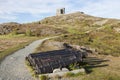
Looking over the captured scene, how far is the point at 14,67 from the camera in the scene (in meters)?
34.2

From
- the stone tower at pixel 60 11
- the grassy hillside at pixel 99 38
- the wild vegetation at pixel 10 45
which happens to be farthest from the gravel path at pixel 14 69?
the stone tower at pixel 60 11

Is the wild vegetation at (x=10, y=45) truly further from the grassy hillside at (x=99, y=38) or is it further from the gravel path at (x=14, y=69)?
the grassy hillside at (x=99, y=38)

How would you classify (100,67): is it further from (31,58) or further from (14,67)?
(14,67)

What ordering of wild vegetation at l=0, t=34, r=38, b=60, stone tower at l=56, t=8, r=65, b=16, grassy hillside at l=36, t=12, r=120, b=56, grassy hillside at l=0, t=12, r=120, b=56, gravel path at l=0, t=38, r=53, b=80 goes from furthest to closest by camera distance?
stone tower at l=56, t=8, r=65, b=16
grassy hillside at l=0, t=12, r=120, b=56
grassy hillside at l=36, t=12, r=120, b=56
wild vegetation at l=0, t=34, r=38, b=60
gravel path at l=0, t=38, r=53, b=80

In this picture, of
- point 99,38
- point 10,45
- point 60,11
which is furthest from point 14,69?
point 60,11

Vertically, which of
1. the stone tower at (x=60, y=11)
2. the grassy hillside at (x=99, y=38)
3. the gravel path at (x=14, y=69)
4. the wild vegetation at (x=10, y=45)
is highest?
the stone tower at (x=60, y=11)

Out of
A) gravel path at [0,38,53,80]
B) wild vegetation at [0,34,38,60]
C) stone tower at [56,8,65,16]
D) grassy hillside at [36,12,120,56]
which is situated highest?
stone tower at [56,8,65,16]

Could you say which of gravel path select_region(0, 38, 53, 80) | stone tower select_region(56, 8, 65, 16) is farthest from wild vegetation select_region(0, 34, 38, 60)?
stone tower select_region(56, 8, 65, 16)

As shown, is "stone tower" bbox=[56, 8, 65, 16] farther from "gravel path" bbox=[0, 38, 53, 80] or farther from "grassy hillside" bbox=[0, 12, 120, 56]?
"gravel path" bbox=[0, 38, 53, 80]

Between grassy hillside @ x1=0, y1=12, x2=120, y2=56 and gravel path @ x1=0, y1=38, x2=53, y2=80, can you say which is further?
grassy hillside @ x1=0, y1=12, x2=120, y2=56

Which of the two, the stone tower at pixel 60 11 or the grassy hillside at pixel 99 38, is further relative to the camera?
the stone tower at pixel 60 11

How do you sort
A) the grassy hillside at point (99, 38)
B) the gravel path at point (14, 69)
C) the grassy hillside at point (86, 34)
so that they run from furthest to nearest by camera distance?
the grassy hillside at point (86, 34) < the grassy hillside at point (99, 38) < the gravel path at point (14, 69)

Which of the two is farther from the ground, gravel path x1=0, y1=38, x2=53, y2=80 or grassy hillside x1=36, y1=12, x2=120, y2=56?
gravel path x1=0, y1=38, x2=53, y2=80

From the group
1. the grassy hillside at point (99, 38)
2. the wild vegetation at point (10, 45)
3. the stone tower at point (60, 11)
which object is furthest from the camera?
the stone tower at point (60, 11)
